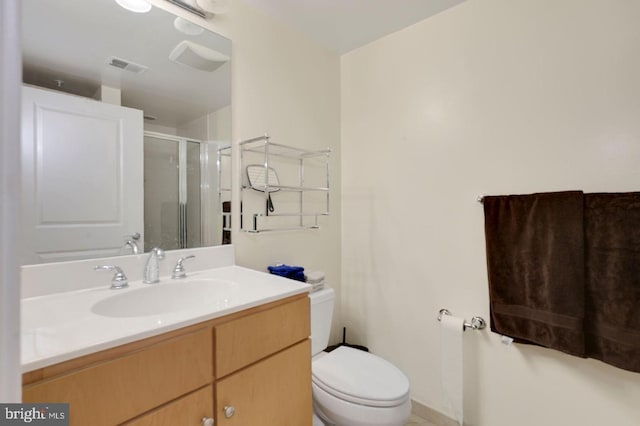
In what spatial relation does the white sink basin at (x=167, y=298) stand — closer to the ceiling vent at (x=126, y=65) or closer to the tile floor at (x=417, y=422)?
the ceiling vent at (x=126, y=65)

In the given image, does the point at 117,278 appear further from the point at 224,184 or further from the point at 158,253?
the point at 224,184

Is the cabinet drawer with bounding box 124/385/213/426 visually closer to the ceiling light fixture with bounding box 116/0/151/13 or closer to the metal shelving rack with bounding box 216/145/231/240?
the metal shelving rack with bounding box 216/145/231/240

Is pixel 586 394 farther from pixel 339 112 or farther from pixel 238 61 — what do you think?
pixel 238 61

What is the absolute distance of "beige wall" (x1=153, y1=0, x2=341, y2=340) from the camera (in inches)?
58.6

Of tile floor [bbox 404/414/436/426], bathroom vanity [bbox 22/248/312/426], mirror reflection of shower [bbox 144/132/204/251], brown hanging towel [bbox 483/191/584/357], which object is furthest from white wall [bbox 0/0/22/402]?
tile floor [bbox 404/414/436/426]

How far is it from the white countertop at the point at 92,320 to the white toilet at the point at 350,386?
474 millimetres

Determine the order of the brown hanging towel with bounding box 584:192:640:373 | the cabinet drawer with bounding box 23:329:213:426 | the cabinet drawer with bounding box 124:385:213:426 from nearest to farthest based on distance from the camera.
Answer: the cabinet drawer with bounding box 23:329:213:426 → the cabinet drawer with bounding box 124:385:213:426 → the brown hanging towel with bounding box 584:192:640:373

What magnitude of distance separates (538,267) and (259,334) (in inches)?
46.8

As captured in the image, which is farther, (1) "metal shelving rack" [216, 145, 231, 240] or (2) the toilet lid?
(1) "metal shelving rack" [216, 145, 231, 240]

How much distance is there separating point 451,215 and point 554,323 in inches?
24.4

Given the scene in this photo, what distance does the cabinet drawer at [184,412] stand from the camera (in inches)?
27.4

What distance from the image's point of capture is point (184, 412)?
0.75 meters

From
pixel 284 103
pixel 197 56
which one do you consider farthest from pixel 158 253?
pixel 284 103

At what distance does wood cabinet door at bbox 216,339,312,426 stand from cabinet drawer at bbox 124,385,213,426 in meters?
0.03
